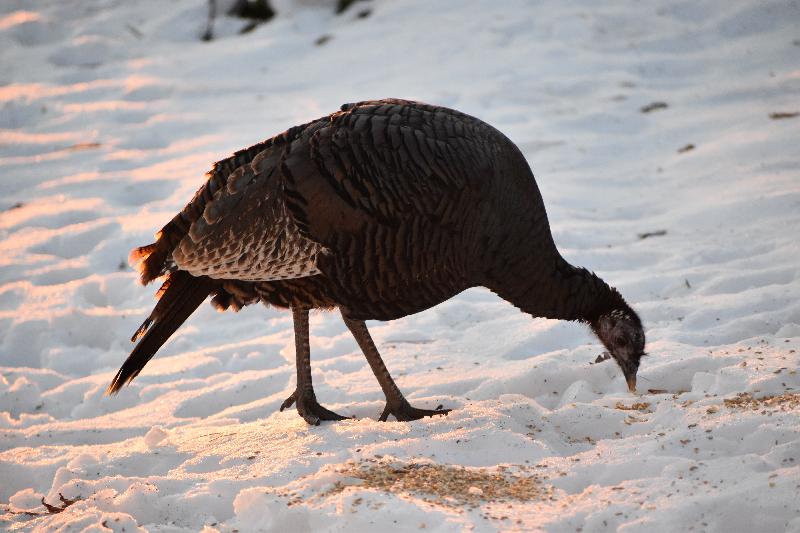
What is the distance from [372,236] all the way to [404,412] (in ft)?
3.09

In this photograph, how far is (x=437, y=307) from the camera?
6441mm

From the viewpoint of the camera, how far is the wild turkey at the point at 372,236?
4.65 m

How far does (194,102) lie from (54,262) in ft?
10.4

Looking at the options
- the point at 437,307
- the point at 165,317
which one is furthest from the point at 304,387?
the point at 437,307

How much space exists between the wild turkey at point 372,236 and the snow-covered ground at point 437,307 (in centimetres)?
49

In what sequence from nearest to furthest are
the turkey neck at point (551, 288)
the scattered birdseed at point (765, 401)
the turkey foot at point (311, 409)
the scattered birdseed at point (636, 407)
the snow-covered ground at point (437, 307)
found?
the snow-covered ground at point (437, 307)
the scattered birdseed at point (765, 401)
the scattered birdseed at point (636, 407)
the turkey neck at point (551, 288)
the turkey foot at point (311, 409)

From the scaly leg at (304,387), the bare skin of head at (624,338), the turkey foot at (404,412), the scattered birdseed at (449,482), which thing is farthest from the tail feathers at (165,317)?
the bare skin of head at (624,338)

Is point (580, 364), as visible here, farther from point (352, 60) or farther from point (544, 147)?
point (352, 60)

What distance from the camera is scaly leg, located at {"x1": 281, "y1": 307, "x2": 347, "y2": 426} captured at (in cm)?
500

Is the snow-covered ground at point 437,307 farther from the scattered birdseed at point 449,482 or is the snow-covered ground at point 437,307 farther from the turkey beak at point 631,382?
the turkey beak at point 631,382

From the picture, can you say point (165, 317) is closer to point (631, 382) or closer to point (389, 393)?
point (389, 393)

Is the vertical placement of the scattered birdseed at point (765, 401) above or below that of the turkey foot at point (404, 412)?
above

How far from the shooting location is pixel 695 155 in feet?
25.7

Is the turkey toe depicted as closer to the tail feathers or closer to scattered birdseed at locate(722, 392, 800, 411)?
the tail feathers
